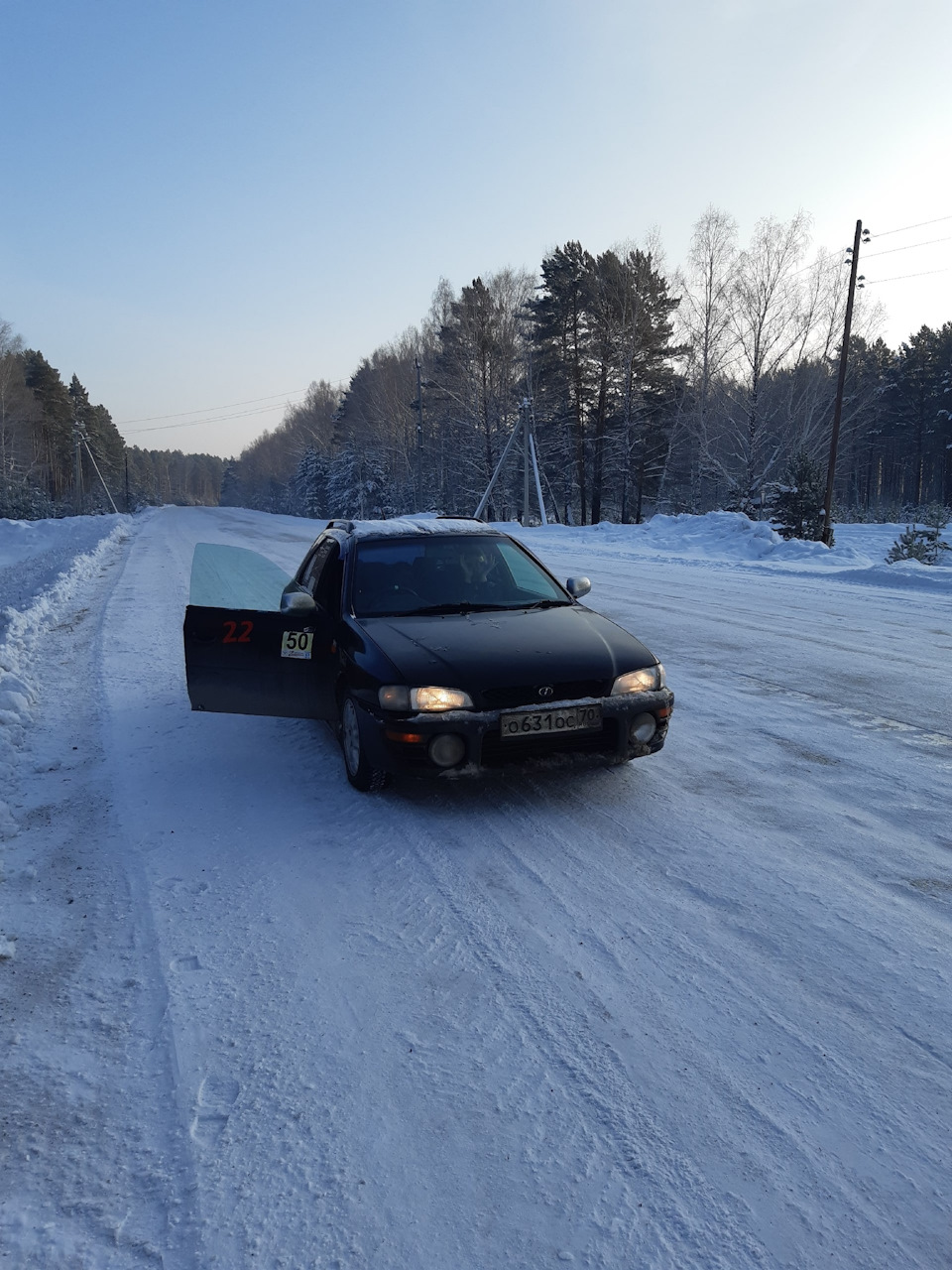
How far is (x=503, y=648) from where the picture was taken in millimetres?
4066

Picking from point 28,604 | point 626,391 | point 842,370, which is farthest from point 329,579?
point 626,391

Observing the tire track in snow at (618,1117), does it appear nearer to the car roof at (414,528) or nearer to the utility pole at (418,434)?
the car roof at (414,528)

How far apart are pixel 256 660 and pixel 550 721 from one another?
6.06ft

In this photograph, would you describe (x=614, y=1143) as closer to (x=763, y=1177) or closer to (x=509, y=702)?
(x=763, y=1177)

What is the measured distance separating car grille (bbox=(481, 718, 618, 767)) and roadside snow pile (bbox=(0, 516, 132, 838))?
2.35 m

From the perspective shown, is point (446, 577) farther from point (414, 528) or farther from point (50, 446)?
point (50, 446)

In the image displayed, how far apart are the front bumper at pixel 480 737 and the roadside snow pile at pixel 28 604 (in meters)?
1.84

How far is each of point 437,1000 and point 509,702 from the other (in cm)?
158

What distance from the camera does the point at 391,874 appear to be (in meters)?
3.33

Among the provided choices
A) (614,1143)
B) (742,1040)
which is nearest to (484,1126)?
(614,1143)

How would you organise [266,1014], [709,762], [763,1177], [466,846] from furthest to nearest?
1. [709,762]
2. [466,846]
3. [266,1014]
4. [763,1177]

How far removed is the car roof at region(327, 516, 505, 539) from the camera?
5410 millimetres

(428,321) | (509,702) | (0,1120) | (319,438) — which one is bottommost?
(0,1120)

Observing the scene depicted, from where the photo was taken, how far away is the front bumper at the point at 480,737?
371 cm
